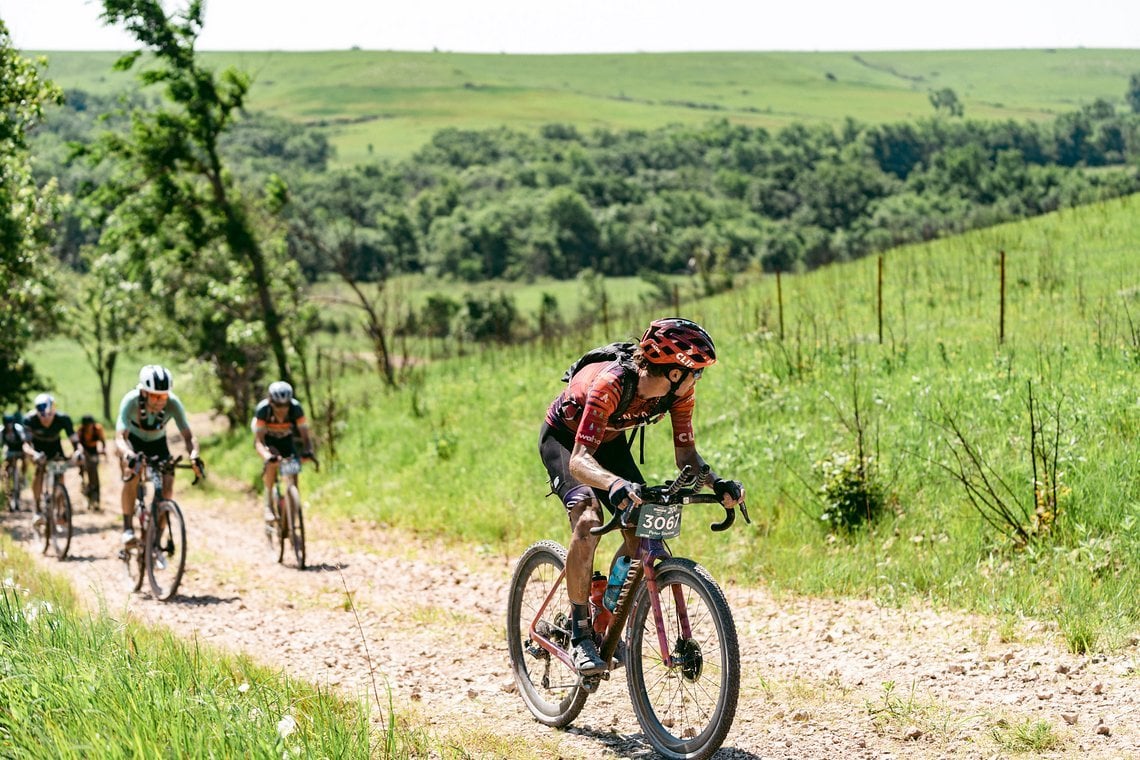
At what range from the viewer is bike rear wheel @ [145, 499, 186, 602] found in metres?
11.0

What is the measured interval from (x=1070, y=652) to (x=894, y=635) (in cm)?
127

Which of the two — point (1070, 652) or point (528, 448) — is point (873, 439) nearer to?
point (1070, 652)

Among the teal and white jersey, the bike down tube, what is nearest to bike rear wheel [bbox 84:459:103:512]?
the teal and white jersey

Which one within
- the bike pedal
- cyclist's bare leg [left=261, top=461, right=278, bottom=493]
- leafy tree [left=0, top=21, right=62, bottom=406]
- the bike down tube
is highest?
leafy tree [left=0, top=21, right=62, bottom=406]

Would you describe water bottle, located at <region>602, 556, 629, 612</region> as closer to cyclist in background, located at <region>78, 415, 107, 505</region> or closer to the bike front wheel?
the bike front wheel

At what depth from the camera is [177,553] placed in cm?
1179

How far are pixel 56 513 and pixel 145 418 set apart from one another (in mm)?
4848

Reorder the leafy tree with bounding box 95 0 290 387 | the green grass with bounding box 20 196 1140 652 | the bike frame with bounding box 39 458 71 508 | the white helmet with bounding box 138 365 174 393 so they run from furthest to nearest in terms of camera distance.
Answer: the leafy tree with bounding box 95 0 290 387 → the bike frame with bounding box 39 458 71 508 → the white helmet with bounding box 138 365 174 393 → the green grass with bounding box 20 196 1140 652

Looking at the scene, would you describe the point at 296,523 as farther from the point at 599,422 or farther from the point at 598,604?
the point at 599,422

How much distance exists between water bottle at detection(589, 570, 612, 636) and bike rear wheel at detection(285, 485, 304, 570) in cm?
743

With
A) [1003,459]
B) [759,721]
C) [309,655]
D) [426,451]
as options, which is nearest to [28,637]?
[309,655]

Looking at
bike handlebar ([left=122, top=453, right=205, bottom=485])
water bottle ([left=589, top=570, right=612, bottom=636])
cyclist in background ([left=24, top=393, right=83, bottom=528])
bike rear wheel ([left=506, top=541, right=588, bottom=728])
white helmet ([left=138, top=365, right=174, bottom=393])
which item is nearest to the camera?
water bottle ([left=589, top=570, right=612, bottom=636])

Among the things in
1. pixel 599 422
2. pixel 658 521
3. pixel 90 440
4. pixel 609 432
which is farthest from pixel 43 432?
pixel 658 521

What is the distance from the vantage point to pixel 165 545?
445 inches
